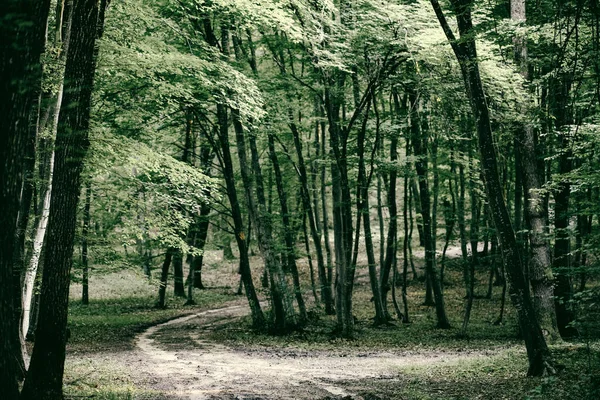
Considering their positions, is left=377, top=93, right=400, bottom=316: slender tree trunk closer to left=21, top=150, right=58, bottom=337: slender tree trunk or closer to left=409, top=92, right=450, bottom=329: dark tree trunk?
left=409, top=92, right=450, bottom=329: dark tree trunk

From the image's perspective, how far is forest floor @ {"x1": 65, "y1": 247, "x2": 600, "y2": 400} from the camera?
8.55 metres

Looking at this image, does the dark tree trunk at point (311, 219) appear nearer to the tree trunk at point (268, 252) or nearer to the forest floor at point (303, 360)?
the forest floor at point (303, 360)

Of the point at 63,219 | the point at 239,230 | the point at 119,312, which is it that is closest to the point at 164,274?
the point at 119,312

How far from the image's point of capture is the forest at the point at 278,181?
6.98m

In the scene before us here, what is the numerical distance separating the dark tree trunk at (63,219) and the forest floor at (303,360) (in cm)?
121

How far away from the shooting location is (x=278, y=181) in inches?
869

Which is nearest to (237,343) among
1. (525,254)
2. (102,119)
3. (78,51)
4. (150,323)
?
(150,323)

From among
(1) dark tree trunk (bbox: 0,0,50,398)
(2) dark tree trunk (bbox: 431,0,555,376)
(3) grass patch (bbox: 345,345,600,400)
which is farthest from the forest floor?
(1) dark tree trunk (bbox: 0,0,50,398)

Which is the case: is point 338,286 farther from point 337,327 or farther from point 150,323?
point 150,323

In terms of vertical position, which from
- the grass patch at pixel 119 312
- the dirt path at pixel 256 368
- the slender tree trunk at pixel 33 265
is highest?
the slender tree trunk at pixel 33 265

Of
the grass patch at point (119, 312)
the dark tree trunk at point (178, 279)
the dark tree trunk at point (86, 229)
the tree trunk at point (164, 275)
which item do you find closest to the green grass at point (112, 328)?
the grass patch at point (119, 312)

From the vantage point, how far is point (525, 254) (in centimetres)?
1708

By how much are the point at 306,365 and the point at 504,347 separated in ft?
21.9

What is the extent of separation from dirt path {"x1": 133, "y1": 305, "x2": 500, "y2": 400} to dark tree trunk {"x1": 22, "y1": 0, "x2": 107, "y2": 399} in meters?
2.11
